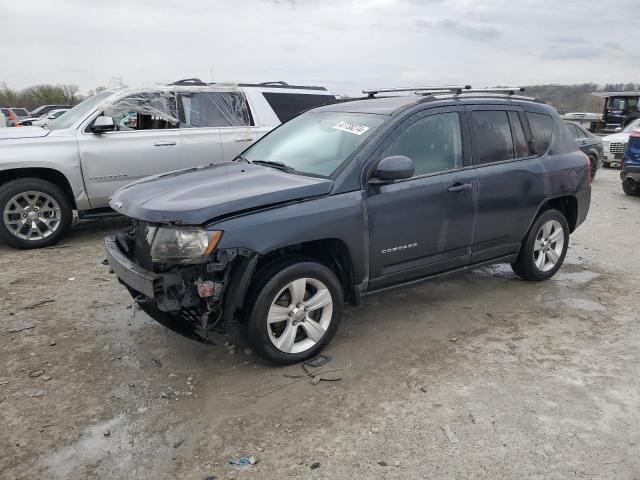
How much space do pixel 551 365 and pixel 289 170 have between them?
92.7 inches

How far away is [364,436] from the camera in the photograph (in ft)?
9.37

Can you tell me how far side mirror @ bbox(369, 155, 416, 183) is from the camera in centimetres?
359

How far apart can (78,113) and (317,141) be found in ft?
13.4

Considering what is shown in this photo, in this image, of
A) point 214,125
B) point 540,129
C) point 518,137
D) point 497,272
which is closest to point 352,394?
point 518,137

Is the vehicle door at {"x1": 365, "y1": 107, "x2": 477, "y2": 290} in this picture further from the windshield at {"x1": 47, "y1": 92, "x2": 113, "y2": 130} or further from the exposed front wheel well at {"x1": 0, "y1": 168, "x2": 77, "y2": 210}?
the windshield at {"x1": 47, "y1": 92, "x2": 113, "y2": 130}

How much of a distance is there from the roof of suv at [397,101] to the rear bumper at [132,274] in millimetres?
2133

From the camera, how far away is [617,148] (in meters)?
15.7

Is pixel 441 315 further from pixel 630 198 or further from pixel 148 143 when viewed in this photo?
pixel 630 198

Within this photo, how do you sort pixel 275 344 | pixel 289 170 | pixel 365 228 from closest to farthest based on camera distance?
pixel 275 344 → pixel 365 228 → pixel 289 170

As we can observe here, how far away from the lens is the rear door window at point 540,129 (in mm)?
4941

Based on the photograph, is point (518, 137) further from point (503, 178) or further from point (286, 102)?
point (286, 102)

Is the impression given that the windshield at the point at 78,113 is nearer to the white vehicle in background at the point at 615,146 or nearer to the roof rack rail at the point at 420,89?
the roof rack rail at the point at 420,89

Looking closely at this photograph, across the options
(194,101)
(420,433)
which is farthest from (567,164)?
(194,101)

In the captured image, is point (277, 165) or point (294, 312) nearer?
point (294, 312)
